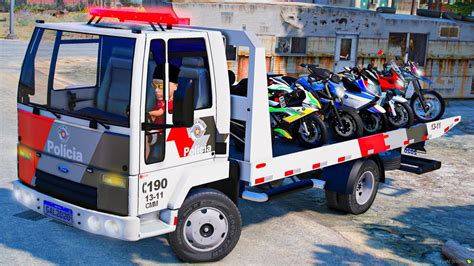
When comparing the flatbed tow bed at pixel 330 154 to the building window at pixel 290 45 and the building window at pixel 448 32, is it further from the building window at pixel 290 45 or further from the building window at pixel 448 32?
the building window at pixel 448 32

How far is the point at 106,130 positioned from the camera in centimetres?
557

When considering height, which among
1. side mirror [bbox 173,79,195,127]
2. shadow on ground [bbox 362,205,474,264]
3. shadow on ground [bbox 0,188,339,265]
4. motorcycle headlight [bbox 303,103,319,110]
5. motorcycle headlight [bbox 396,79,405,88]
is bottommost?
shadow on ground [bbox 362,205,474,264]

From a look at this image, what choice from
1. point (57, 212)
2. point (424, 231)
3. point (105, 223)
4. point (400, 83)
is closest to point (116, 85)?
point (105, 223)

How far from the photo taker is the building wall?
16.4m

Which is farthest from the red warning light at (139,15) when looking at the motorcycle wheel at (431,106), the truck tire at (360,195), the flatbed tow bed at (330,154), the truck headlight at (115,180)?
the motorcycle wheel at (431,106)

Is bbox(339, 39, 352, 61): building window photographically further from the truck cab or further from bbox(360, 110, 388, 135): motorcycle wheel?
the truck cab

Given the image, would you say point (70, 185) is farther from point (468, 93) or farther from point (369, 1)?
point (369, 1)

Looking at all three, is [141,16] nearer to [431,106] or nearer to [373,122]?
[373,122]

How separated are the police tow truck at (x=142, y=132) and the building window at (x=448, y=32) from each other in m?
14.1

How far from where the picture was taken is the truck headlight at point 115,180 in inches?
219

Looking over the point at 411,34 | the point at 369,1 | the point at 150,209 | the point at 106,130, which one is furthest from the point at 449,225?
the point at 369,1

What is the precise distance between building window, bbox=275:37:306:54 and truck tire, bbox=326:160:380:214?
29.1ft

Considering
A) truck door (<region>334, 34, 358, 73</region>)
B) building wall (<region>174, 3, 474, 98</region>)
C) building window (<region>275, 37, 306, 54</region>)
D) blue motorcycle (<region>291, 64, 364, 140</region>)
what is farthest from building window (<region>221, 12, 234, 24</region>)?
blue motorcycle (<region>291, 64, 364, 140</region>)

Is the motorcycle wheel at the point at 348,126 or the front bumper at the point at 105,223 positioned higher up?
the motorcycle wheel at the point at 348,126
